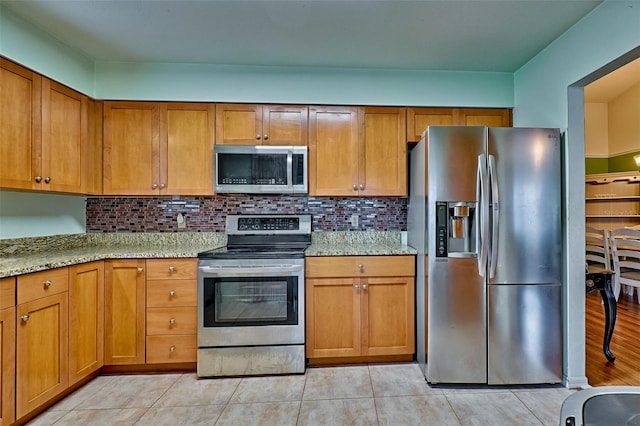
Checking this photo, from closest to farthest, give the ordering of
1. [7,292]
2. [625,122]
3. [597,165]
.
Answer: [7,292] < [625,122] < [597,165]

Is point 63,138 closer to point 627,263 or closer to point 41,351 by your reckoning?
point 41,351

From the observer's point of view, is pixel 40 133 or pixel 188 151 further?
pixel 188 151

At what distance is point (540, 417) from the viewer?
5.80 feet

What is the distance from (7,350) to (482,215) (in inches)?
111

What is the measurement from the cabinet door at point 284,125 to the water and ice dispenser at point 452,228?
4.08 feet

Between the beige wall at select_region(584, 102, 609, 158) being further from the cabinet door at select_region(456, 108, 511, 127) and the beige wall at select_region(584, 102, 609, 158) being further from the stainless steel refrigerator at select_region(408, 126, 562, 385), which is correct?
the stainless steel refrigerator at select_region(408, 126, 562, 385)

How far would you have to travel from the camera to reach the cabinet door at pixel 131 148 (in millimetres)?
2520

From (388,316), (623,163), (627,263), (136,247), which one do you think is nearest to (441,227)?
(388,316)

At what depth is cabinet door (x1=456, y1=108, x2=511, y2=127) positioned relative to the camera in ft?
8.77

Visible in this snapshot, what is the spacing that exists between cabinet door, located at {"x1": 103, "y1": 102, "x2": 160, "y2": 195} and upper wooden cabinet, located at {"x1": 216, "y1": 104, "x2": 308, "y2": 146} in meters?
0.56

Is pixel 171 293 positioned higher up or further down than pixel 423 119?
further down

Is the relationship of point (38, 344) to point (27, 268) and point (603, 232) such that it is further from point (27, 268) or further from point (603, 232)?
point (603, 232)

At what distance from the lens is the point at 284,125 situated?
2.59 metres

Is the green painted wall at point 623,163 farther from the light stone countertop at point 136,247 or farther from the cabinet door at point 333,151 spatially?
the cabinet door at point 333,151
